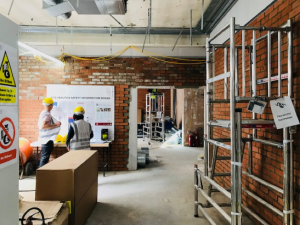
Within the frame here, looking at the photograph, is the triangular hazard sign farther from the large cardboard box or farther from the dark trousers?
the dark trousers

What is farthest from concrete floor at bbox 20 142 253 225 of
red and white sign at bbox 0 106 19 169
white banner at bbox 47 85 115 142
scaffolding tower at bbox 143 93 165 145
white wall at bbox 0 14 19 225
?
scaffolding tower at bbox 143 93 165 145

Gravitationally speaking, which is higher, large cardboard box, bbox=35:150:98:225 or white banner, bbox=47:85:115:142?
white banner, bbox=47:85:115:142

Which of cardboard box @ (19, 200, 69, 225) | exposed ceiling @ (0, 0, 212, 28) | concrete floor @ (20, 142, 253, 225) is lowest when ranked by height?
concrete floor @ (20, 142, 253, 225)

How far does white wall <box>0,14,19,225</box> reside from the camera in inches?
40.7

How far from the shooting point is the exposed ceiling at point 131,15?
12.1 ft

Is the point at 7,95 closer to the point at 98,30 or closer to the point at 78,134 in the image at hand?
the point at 78,134

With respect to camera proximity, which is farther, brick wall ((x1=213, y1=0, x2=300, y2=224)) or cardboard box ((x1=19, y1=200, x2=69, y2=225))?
brick wall ((x1=213, y1=0, x2=300, y2=224))

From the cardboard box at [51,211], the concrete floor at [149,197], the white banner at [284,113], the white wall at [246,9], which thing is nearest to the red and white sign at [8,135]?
the cardboard box at [51,211]

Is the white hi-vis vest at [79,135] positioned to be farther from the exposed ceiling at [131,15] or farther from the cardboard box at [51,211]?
the exposed ceiling at [131,15]

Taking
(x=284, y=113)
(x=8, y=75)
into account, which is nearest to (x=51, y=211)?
(x=8, y=75)

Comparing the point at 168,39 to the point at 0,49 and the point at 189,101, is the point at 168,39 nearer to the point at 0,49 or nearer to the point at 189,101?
the point at 189,101

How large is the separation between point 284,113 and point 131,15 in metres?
3.29

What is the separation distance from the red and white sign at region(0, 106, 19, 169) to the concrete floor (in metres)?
1.72

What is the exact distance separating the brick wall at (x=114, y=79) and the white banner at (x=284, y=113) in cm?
345
